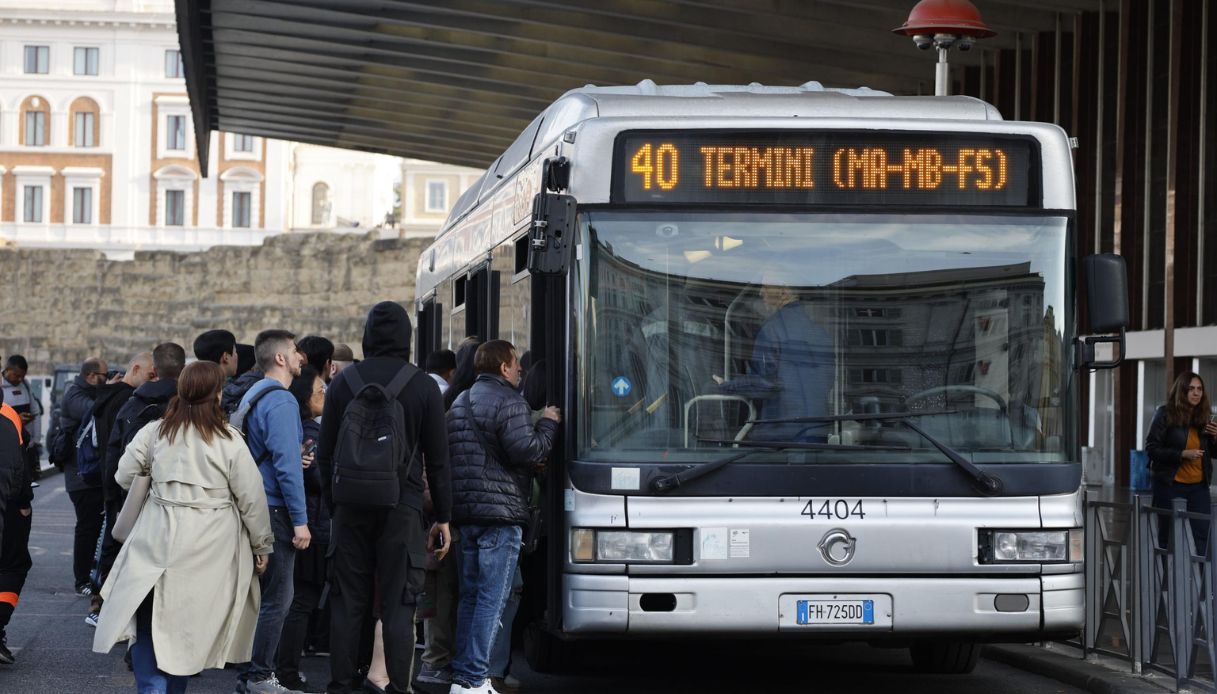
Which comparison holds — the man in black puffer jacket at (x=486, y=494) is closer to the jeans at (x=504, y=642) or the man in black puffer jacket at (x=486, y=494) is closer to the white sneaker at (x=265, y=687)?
the jeans at (x=504, y=642)

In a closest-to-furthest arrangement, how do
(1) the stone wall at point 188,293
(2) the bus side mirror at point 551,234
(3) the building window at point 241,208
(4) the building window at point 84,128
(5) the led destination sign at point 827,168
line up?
(2) the bus side mirror at point 551,234
(5) the led destination sign at point 827,168
(1) the stone wall at point 188,293
(4) the building window at point 84,128
(3) the building window at point 241,208

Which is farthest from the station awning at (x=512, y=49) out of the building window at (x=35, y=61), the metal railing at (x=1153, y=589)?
the building window at (x=35, y=61)

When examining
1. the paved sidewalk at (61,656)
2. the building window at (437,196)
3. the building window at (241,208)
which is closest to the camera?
the paved sidewalk at (61,656)

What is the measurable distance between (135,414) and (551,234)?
3.30 meters

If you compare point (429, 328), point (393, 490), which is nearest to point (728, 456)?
point (393, 490)

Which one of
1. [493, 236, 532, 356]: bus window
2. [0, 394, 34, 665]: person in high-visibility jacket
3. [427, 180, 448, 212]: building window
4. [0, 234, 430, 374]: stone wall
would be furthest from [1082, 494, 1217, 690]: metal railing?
[427, 180, 448, 212]: building window

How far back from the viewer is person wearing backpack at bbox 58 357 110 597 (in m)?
11.7

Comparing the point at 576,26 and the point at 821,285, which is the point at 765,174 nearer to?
the point at 821,285

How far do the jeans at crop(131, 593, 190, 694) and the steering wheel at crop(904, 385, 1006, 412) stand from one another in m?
2.88

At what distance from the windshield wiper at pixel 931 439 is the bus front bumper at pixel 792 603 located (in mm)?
360

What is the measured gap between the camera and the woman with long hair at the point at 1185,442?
11633mm

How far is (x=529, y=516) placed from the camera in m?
7.93

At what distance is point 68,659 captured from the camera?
31.0 feet

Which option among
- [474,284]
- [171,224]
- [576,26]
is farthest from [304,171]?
[474,284]
